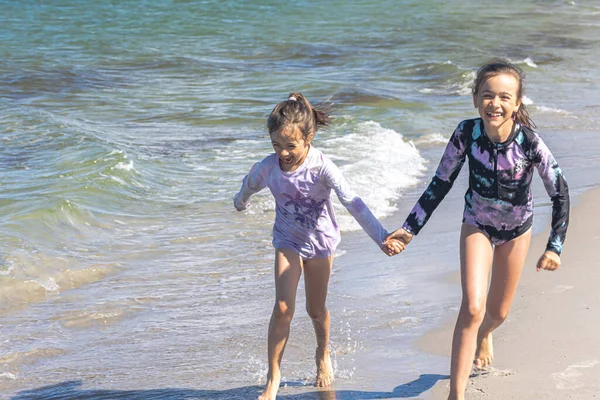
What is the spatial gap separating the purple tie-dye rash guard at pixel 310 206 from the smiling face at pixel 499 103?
69cm

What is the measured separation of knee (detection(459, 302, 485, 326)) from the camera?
13.3 ft

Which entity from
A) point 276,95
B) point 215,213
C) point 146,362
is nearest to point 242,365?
point 146,362

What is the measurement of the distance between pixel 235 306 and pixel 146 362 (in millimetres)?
991

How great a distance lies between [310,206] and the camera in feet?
14.9

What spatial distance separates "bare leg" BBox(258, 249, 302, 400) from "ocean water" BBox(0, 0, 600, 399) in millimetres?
272

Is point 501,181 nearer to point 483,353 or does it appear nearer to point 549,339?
point 483,353

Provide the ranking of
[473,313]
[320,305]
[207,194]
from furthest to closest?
[207,194] → [320,305] → [473,313]

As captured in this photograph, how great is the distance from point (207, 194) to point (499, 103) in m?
5.56

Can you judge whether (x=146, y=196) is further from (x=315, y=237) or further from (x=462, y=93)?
(x=462, y=93)

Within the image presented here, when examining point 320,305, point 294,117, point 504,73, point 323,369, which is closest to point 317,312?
point 320,305

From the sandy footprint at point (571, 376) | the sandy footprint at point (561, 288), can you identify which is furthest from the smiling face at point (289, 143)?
the sandy footprint at point (561, 288)

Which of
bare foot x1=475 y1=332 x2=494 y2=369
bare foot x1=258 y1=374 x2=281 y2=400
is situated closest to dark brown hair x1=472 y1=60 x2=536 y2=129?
bare foot x1=475 y1=332 x2=494 y2=369

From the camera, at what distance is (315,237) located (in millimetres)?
4539

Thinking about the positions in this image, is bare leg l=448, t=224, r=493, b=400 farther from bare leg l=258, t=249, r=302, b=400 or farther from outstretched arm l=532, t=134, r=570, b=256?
bare leg l=258, t=249, r=302, b=400
